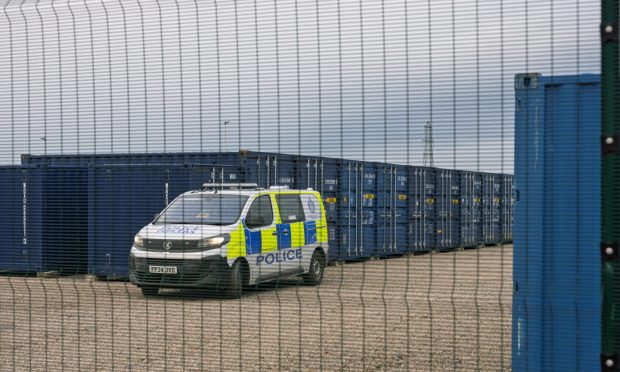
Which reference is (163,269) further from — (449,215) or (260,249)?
(449,215)

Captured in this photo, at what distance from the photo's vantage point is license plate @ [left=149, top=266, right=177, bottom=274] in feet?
20.0

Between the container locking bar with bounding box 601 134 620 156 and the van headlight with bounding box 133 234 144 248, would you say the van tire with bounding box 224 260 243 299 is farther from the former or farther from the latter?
the container locking bar with bounding box 601 134 620 156

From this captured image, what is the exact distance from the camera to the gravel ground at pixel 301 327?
16.3ft

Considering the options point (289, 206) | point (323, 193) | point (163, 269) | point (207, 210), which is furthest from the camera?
point (323, 193)

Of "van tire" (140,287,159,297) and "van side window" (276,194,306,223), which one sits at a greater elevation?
"van side window" (276,194,306,223)

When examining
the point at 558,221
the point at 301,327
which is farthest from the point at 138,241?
the point at 558,221

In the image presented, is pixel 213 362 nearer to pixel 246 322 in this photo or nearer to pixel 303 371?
pixel 303 371

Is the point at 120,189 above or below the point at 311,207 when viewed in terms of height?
above

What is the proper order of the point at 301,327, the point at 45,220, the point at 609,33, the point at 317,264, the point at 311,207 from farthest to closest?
1. the point at 317,264
2. the point at 311,207
3. the point at 45,220
4. the point at 301,327
5. the point at 609,33

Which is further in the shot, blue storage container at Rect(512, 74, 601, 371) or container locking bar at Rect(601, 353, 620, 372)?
blue storage container at Rect(512, 74, 601, 371)

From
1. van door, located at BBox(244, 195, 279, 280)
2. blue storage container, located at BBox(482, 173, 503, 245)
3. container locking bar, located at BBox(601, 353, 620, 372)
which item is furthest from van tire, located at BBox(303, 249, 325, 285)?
container locking bar, located at BBox(601, 353, 620, 372)

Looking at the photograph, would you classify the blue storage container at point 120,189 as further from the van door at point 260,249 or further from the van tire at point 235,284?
the van tire at point 235,284

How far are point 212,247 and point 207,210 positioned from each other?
0.68 m

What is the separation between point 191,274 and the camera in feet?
17.1
